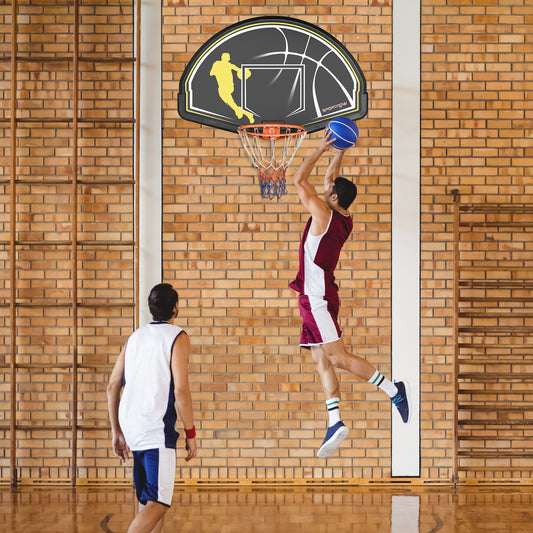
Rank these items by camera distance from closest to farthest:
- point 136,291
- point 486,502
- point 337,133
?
point 337,133 → point 486,502 → point 136,291

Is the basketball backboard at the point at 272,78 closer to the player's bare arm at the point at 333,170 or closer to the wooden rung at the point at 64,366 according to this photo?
the player's bare arm at the point at 333,170

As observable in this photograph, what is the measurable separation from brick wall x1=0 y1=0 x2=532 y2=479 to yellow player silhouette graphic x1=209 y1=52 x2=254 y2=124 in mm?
227

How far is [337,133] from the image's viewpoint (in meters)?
3.74

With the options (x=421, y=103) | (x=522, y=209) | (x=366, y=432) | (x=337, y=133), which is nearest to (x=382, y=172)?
(x=421, y=103)

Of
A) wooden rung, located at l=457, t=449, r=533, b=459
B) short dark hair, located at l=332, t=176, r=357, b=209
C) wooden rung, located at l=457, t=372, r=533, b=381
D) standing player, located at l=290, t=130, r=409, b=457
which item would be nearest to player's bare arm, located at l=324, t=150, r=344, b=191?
standing player, located at l=290, t=130, r=409, b=457

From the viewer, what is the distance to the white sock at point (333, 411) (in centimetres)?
411

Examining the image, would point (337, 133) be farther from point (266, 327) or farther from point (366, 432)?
point (366, 432)

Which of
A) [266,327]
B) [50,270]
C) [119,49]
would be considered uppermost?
[119,49]

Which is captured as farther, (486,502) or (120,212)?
(120,212)

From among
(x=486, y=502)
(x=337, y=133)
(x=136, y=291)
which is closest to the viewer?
(x=337, y=133)

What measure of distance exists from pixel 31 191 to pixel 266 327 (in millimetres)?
2347

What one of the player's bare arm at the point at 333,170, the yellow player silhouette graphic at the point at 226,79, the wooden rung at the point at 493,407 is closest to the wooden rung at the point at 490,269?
the wooden rung at the point at 493,407

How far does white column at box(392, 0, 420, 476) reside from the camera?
16.8 feet

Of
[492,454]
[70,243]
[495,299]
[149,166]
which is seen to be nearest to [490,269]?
[495,299]
